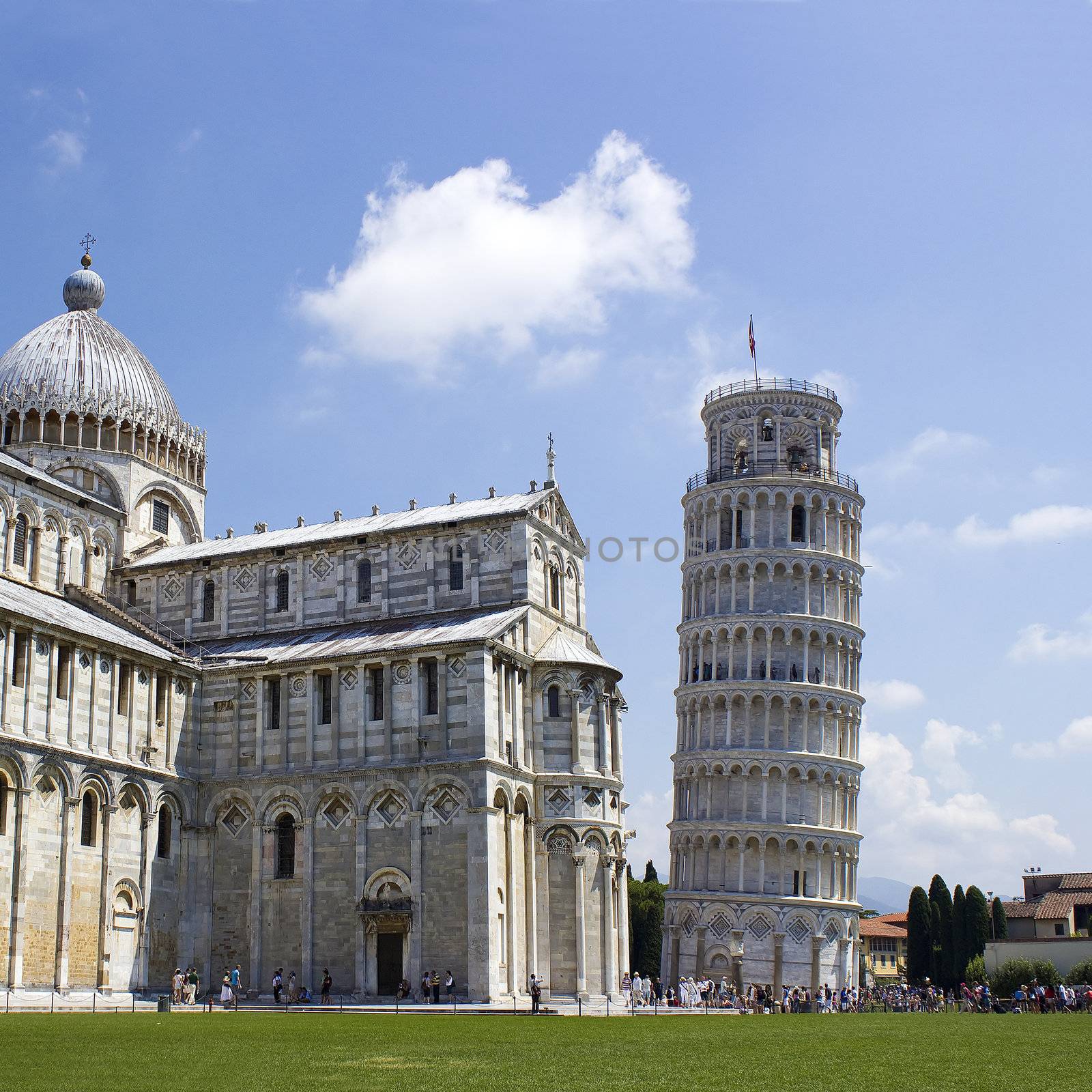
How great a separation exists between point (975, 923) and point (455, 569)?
5167 cm

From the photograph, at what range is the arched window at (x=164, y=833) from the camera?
53.1 metres

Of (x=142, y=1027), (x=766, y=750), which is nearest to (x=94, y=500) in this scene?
(x=142, y=1027)

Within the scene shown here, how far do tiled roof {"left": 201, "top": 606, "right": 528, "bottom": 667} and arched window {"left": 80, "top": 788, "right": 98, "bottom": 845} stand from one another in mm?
8185

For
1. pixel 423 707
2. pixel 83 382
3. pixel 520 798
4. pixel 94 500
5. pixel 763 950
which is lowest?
pixel 763 950

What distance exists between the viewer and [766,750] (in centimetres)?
8662

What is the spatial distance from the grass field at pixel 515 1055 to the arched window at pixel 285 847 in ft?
46.5

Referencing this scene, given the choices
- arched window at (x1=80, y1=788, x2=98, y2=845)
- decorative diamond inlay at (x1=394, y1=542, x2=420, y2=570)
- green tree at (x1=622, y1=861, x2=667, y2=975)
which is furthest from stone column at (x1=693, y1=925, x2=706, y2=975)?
arched window at (x1=80, y1=788, x2=98, y2=845)

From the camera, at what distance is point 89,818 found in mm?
49562

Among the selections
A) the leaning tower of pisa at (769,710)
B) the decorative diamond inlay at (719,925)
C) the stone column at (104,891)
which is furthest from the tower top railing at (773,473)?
the stone column at (104,891)

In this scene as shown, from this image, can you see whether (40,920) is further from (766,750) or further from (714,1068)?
(766,750)

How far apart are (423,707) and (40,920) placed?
1478 centimetres

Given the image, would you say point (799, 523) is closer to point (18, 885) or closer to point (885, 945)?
point (18, 885)

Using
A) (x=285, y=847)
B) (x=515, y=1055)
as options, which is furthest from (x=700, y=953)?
(x=515, y=1055)

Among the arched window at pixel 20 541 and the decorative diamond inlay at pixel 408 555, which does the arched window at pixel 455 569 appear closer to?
the decorative diamond inlay at pixel 408 555
